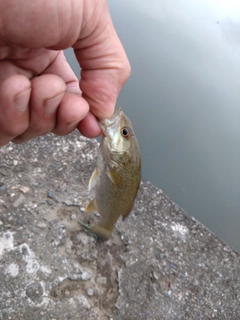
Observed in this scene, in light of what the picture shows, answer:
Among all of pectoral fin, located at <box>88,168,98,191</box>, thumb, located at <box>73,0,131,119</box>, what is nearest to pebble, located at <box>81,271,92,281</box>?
pectoral fin, located at <box>88,168,98,191</box>

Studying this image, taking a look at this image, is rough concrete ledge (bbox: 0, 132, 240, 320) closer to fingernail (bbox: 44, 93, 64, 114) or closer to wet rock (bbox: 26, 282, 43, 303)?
wet rock (bbox: 26, 282, 43, 303)

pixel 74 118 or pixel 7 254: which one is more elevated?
pixel 74 118

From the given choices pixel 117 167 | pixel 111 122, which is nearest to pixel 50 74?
pixel 111 122

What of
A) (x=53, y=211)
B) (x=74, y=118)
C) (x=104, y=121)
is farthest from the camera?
(x=53, y=211)

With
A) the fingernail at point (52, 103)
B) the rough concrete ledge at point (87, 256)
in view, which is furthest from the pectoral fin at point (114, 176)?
the rough concrete ledge at point (87, 256)

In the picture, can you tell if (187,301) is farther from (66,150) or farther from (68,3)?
(68,3)

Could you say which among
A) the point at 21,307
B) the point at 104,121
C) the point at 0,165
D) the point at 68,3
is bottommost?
the point at 21,307

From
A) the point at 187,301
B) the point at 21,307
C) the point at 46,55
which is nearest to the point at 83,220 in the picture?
the point at 21,307
